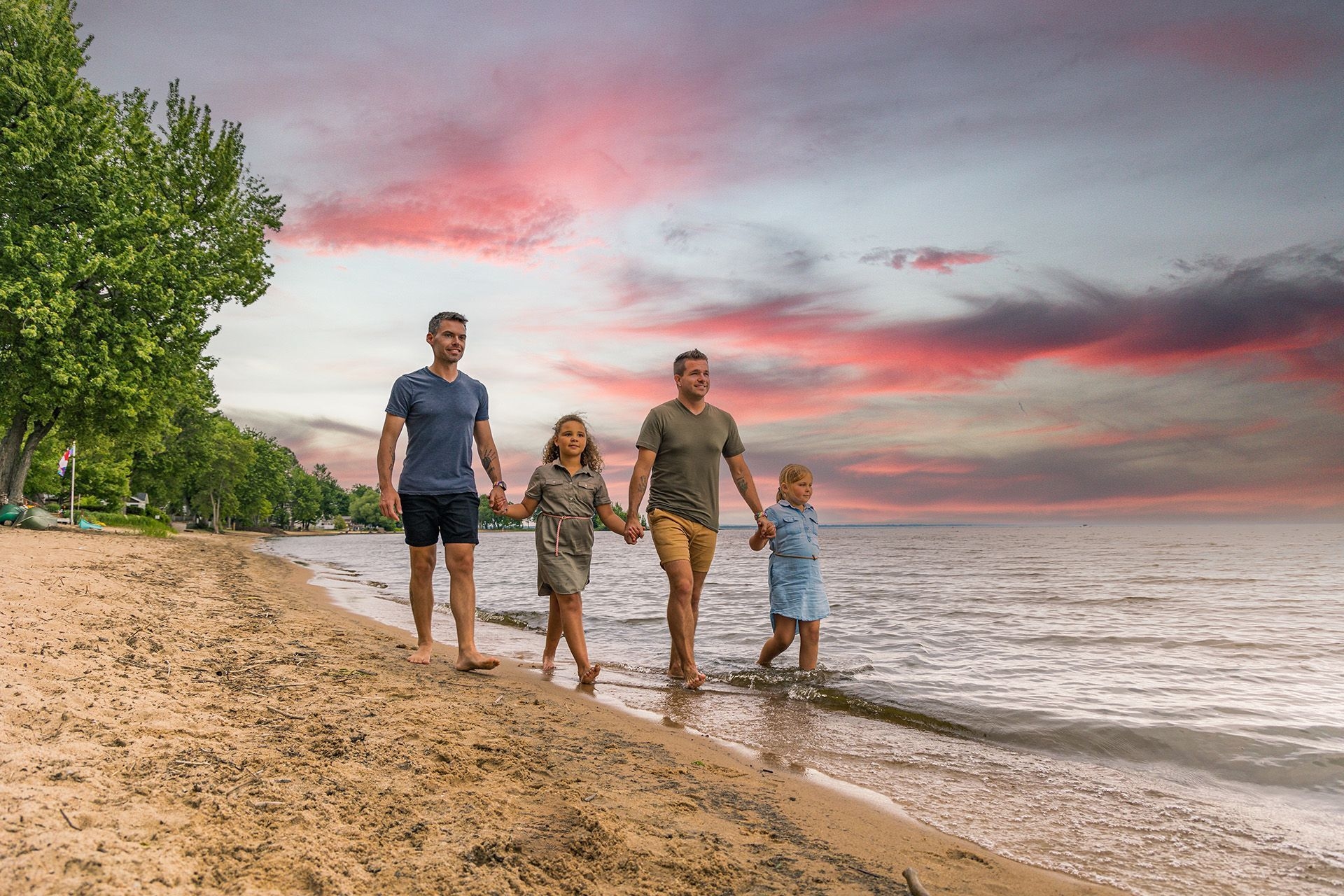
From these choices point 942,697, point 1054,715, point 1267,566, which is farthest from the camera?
point 1267,566

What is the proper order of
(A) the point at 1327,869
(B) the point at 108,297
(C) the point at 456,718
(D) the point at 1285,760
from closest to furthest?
(A) the point at 1327,869 → (C) the point at 456,718 → (D) the point at 1285,760 → (B) the point at 108,297

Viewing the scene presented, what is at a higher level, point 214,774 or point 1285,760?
point 214,774

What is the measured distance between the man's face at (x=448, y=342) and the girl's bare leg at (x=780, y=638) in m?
3.54

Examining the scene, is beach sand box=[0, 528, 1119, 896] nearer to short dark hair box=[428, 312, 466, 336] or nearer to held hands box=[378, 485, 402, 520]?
held hands box=[378, 485, 402, 520]

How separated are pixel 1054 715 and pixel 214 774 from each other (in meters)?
5.20

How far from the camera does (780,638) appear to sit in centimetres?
651

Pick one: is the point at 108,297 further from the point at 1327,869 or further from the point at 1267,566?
the point at 1267,566

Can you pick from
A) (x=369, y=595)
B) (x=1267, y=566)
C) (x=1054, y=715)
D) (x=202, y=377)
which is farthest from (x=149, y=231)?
(x=1267, y=566)

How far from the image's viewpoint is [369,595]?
48.2 feet

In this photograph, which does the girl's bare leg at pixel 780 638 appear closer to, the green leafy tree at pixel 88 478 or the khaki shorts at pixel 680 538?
the khaki shorts at pixel 680 538

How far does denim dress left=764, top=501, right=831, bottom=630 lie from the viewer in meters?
6.29

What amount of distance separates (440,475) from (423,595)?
3.18 ft


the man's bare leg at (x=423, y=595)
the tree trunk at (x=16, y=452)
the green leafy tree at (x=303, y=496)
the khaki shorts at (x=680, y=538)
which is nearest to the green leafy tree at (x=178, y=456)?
the tree trunk at (x=16, y=452)

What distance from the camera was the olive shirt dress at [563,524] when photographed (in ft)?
18.5
